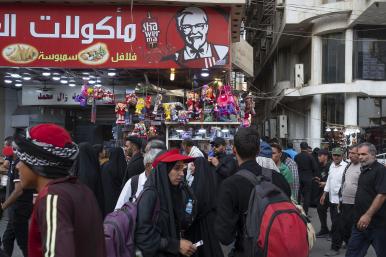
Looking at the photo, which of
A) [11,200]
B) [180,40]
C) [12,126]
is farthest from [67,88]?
[11,200]

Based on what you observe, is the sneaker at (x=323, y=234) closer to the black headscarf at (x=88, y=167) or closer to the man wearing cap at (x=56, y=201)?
the black headscarf at (x=88, y=167)

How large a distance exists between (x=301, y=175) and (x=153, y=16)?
602 cm

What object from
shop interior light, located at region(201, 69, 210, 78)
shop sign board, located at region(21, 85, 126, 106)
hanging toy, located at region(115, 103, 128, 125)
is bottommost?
hanging toy, located at region(115, 103, 128, 125)

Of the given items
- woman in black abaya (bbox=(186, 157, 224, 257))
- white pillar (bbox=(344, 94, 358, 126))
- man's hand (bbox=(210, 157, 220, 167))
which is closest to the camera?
woman in black abaya (bbox=(186, 157, 224, 257))

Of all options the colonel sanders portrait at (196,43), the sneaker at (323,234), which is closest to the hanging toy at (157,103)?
the colonel sanders portrait at (196,43)

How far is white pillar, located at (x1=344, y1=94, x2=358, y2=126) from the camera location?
2548 cm

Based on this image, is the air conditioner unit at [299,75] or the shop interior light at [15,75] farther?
the air conditioner unit at [299,75]

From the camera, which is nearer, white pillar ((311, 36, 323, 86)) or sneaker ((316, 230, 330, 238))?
sneaker ((316, 230, 330, 238))

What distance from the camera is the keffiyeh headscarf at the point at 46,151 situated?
2469mm

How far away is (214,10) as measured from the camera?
13.9 m

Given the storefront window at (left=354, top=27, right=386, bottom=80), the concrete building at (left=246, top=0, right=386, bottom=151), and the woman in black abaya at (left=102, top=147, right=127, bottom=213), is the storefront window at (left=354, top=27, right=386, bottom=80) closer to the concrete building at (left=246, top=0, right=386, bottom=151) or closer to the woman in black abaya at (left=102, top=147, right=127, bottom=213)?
the concrete building at (left=246, top=0, right=386, bottom=151)

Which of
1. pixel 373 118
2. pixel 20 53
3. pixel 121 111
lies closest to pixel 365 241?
pixel 121 111

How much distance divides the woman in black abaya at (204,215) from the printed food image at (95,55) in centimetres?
836

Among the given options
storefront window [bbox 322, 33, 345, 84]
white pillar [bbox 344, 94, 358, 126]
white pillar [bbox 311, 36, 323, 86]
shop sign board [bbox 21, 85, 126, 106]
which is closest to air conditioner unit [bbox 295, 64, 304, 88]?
white pillar [bbox 311, 36, 323, 86]
